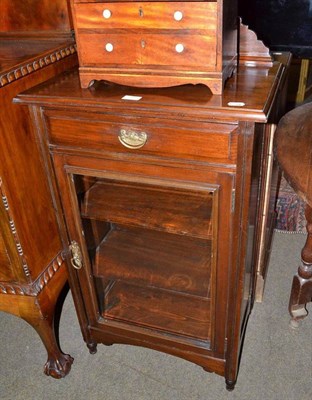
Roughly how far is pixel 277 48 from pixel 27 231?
1455 millimetres

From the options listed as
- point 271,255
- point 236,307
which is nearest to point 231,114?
point 236,307

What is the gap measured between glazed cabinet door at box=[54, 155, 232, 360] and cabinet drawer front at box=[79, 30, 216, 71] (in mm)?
260

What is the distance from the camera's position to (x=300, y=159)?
92cm

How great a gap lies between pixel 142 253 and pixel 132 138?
51 centimetres

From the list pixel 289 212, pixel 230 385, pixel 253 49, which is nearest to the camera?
pixel 253 49

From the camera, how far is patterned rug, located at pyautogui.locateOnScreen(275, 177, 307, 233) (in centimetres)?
187

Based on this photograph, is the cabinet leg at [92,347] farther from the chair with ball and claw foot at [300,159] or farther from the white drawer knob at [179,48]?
the white drawer knob at [179,48]

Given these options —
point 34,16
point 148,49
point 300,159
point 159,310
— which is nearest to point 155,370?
point 159,310

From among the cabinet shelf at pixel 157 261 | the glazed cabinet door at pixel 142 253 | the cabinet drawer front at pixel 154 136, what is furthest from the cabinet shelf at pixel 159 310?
the cabinet drawer front at pixel 154 136

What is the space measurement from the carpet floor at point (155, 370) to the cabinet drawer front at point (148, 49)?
0.98 m

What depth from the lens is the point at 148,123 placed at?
886 millimetres

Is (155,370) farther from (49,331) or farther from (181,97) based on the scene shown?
(181,97)

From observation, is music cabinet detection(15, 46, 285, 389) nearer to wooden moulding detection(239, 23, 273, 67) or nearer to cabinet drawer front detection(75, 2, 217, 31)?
wooden moulding detection(239, 23, 273, 67)

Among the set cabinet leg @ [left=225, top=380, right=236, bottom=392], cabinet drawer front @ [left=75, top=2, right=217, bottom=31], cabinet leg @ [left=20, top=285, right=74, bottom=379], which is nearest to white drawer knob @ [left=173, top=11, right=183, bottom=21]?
cabinet drawer front @ [left=75, top=2, right=217, bottom=31]
